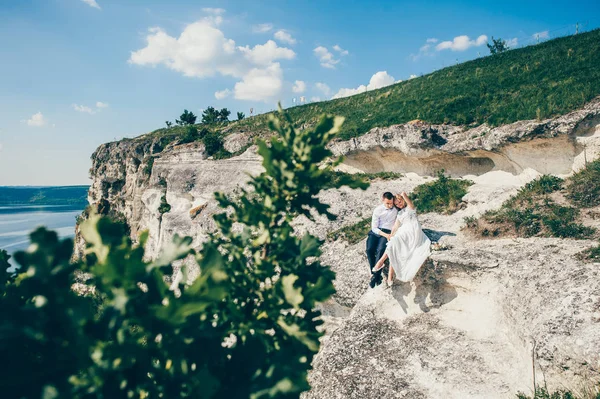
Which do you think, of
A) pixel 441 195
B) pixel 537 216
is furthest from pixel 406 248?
pixel 441 195

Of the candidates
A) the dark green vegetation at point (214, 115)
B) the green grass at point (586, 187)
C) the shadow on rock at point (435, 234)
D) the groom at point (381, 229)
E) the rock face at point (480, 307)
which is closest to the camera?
the rock face at point (480, 307)

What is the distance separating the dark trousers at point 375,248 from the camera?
9852 millimetres

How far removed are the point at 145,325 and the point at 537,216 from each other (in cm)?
1172

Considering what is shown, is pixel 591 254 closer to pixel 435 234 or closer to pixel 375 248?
pixel 435 234

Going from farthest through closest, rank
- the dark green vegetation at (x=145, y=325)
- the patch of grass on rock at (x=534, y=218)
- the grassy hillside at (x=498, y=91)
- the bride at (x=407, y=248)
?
the grassy hillside at (x=498, y=91) → the patch of grass on rock at (x=534, y=218) → the bride at (x=407, y=248) → the dark green vegetation at (x=145, y=325)

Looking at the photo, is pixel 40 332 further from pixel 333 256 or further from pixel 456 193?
pixel 456 193

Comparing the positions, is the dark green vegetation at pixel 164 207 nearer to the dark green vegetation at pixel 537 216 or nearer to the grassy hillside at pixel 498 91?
the grassy hillside at pixel 498 91

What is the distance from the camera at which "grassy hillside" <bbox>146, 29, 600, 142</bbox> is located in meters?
16.8

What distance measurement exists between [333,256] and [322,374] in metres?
5.05

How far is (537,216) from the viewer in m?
10.3

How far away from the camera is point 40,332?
6.36 feet

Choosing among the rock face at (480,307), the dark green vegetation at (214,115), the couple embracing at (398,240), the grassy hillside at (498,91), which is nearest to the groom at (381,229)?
the couple embracing at (398,240)

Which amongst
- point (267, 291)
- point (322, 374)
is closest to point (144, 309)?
point (267, 291)

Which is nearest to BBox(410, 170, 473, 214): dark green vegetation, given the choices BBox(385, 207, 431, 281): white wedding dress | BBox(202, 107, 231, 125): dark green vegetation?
BBox(385, 207, 431, 281): white wedding dress
